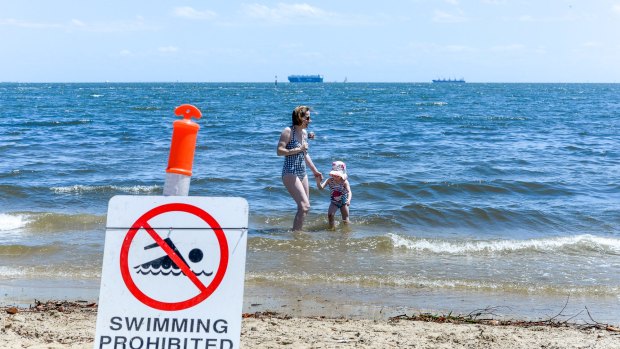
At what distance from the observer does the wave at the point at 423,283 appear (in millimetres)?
6875

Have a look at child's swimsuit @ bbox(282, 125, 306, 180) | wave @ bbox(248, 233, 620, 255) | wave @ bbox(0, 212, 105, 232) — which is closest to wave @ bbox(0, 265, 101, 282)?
wave @ bbox(248, 233, 620, 255)

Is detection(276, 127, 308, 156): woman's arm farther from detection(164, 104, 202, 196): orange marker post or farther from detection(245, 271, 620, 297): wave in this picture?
detection(164, 104, 202, 196): orange marker post

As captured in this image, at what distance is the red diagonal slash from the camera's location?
252 cm

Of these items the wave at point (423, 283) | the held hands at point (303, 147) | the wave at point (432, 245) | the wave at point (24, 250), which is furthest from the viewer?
the wave at point (432, 245)

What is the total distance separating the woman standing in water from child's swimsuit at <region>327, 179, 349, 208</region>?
757 millimetres

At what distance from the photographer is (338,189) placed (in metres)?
9.56

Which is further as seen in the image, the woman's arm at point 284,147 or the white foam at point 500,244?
the white foam at point 500,244

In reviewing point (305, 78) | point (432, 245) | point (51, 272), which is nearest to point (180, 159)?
point (51, 272)

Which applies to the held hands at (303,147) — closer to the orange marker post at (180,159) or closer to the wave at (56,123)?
the orange marker post at (180,159)

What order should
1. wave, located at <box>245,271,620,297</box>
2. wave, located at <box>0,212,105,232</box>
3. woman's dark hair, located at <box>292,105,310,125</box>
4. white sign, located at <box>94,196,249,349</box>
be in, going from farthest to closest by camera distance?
wave, located at <box>0,212,105,232</box> → woman's dark hair, located at <box>292,105,310,125</box> → wave, located at <box>245,271,620,297</box> → white sign, located at <box>94,196,249,349</box>

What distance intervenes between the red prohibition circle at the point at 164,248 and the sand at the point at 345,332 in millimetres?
2229

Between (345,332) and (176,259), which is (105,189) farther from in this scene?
(176,259)

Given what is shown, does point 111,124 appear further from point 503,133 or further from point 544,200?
point 544,200

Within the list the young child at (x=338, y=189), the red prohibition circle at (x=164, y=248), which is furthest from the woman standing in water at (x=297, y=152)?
the red prohibition circle at (x=164, y=248)
